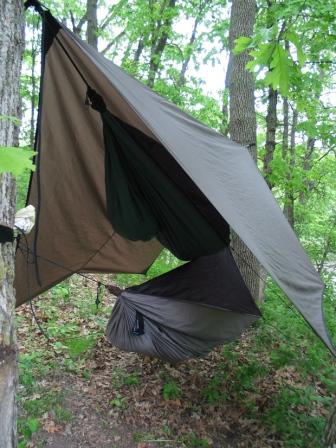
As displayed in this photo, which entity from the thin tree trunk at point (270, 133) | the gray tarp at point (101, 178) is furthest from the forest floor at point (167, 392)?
the thin tree trunk at point (270, 133)

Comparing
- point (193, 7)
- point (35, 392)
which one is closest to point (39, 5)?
point (35, 392)

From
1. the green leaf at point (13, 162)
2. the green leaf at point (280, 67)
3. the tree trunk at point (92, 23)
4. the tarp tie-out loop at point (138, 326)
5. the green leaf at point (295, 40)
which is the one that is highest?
the tree trunk at point (92, 23)

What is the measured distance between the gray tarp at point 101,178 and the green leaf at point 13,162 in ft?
3.59

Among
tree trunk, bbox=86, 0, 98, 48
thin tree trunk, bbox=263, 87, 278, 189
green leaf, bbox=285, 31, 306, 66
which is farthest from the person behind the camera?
tree trunk, bbox=86, 0, 98, 48

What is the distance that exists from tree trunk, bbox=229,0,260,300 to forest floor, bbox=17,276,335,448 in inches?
23.8

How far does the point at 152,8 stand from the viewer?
650 cm

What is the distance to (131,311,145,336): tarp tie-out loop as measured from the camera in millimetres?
2664

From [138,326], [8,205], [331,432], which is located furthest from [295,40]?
[331,432]

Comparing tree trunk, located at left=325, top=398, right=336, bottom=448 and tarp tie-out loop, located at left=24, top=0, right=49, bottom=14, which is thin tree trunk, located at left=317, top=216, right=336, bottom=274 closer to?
Result: tree trunk, located at left=325, top=398, right=336, bottom=448

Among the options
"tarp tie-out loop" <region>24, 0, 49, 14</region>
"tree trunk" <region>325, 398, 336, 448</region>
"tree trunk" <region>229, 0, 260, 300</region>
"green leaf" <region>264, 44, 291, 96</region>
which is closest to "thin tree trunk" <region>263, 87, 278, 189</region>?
"tree trunk" <region>229, 0, 260, 300</region>

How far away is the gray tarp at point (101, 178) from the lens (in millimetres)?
1942

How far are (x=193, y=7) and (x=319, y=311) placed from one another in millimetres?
6438

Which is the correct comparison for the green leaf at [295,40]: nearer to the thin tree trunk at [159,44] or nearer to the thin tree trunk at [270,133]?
the thin tree trunk at [270,133]

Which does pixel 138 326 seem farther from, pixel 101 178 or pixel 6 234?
pixel 6 234
